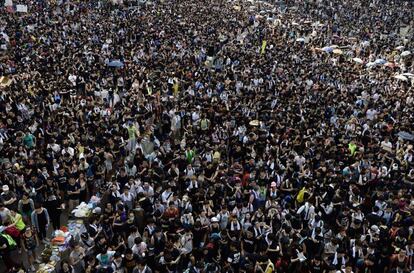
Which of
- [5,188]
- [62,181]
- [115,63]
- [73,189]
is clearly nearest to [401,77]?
[115,63]

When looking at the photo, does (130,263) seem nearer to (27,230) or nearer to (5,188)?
(27,230)

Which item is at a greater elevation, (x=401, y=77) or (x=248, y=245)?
(x=248, y=245)

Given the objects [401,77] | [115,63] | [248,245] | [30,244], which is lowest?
[401,77]

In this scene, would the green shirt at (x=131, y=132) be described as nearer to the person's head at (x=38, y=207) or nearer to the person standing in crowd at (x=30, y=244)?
the person's head at (x=38, y=207)

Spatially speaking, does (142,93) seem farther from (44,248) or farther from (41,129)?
(44,248)

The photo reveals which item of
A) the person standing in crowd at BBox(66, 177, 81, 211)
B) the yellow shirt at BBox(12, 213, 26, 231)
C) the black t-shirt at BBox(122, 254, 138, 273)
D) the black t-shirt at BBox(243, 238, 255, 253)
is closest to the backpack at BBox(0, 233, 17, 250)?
the yellow shirt at BBox(12, 213, 26, 231)

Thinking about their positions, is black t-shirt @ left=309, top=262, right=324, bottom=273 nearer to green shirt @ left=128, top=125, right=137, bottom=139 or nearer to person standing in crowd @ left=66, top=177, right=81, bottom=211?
person standing in crowd @ left=66, top=177, right=81, bottom=211

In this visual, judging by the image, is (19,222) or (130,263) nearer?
(130,263)

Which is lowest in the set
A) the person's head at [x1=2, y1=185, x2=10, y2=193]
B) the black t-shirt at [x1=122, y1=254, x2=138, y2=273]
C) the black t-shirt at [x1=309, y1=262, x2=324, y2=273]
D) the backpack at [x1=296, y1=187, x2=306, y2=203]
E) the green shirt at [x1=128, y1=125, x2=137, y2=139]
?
the black t-shirt at [x1=309, y1=262, x2=324, y2=273]
